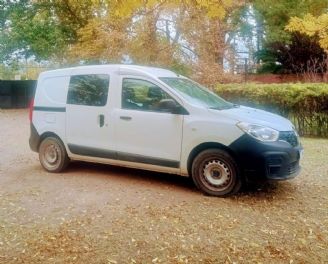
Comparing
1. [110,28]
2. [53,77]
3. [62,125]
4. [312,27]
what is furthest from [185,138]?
[110,28]

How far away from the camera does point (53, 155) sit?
688cm

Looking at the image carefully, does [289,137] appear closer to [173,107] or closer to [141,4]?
[173,107]

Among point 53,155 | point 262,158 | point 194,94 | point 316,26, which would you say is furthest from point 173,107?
point 316,26

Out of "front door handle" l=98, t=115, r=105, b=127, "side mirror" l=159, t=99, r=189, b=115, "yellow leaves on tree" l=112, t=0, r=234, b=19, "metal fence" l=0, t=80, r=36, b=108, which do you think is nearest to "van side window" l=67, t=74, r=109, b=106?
"front door handle" l=98, t=115, r=105, b=127

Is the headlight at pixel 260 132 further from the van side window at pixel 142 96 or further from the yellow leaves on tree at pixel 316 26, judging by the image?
the yellow leaves on tree at pixel 316 26

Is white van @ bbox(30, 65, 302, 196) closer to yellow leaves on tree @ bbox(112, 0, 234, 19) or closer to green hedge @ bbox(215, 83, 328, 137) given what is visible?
yellow leaves on tree @ bbox(112, 0, 234, 19)

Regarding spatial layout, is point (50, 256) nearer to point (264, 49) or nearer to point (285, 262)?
point (285, 262)

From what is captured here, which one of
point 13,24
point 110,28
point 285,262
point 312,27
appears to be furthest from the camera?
point 13,24

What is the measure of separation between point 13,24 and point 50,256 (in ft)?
55.1

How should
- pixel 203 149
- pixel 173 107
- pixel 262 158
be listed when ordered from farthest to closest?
pixel 173 107
pixel 203 149
pixel 262 158

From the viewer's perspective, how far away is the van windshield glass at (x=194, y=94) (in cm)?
584

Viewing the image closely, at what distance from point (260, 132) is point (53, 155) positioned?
12.1 ft

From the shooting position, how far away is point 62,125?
262 inches

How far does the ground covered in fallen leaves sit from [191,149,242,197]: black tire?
0.49 ft
